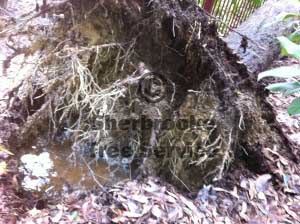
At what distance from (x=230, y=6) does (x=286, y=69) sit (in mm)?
3777

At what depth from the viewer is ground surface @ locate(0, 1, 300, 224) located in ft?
7.27

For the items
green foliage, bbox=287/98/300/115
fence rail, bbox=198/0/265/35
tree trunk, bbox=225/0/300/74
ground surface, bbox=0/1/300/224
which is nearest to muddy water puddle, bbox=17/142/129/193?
ground surface, bbox=0/1/300/224

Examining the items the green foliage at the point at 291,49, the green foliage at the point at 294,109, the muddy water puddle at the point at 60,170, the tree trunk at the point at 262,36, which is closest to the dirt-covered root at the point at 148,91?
the muddy water puddle at the point at 60,170

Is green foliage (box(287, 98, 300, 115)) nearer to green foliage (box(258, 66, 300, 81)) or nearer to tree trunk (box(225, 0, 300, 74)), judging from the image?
green foliage (box(258, 66, 300, 81))

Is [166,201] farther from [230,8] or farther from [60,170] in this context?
[230,8]

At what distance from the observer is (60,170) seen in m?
2.59

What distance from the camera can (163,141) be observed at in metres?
2.69

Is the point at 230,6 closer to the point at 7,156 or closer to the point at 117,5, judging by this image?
the point at 117,5

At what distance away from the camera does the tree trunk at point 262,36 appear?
3.55 metres

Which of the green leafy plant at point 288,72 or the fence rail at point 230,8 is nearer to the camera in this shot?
the green leafy plant at point 288,72

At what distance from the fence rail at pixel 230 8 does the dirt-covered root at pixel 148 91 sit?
103 inches

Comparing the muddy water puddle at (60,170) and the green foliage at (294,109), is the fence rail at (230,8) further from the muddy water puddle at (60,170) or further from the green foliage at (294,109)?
the muddy water puddle at (60,170)

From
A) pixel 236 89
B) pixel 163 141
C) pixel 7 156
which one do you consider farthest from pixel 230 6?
pixel 7 156

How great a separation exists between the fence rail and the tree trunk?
33.9 inches
